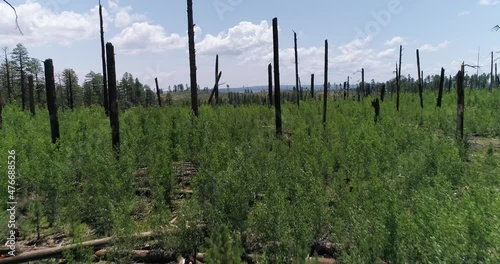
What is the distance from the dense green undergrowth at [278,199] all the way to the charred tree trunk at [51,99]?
2.09 feet

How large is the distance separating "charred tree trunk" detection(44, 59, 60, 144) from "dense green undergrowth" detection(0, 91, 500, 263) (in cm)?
64

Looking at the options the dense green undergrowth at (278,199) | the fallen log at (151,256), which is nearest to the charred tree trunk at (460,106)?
the dense green undergrowth at (278,199)

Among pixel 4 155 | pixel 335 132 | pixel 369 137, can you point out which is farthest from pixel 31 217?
pixel 335 132

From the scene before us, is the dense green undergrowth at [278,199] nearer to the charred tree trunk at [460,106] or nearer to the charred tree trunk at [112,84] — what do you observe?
the charred tree trunk at [112,84]

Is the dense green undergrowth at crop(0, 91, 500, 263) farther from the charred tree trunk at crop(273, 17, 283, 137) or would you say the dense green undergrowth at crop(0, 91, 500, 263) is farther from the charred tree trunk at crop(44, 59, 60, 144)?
the charred tree trunk at crop(273, 17, 283, 137)

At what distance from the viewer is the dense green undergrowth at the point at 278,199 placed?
3.82m

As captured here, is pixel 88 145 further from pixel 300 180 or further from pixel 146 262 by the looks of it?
pixel 300 180

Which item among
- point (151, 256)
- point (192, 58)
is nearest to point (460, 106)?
point (192, 58)

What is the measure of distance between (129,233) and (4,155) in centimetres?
411

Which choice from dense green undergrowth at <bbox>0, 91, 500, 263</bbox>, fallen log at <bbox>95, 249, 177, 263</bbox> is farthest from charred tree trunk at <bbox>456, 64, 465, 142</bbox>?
fallen log at <bbox>95, 249, 177, 263</bbox>

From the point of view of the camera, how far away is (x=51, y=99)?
10227 mm

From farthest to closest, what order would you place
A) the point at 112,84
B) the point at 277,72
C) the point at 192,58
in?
the point at 192,58, the point at 277,72, the point at 112,84

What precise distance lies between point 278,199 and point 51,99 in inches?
347

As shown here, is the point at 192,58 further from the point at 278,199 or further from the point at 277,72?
the point at 278,199
